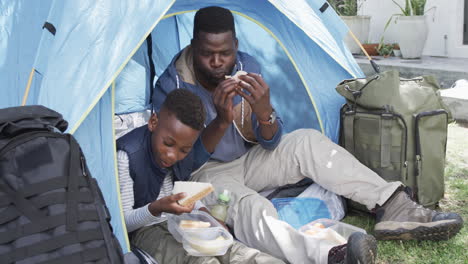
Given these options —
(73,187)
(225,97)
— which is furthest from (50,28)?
(73,187)

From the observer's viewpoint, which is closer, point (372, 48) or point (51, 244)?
point (51, 244)

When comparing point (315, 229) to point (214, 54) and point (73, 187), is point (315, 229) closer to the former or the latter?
point (214, 54)

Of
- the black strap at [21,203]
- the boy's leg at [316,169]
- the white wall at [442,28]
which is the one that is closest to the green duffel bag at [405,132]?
the boy's leg at [316,169]

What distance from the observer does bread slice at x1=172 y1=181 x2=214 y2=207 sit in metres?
2.21

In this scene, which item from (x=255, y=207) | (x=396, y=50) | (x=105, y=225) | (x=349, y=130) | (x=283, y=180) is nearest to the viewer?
(x=105, y=225)

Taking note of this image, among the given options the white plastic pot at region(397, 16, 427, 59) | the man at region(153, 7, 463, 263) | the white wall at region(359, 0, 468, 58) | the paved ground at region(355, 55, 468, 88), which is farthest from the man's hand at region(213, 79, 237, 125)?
the white wall at region(359, 0, 468, 58)

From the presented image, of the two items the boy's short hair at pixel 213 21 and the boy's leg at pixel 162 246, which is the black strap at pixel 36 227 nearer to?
the boy's leg at pixel 162 246

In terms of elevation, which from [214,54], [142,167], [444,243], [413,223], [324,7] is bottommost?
[444,243]

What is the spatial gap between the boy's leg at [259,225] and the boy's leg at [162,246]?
300mm

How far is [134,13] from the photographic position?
2.44 metres

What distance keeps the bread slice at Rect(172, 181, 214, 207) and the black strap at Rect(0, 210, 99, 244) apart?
2.14 feet

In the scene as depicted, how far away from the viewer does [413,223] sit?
2.59 m

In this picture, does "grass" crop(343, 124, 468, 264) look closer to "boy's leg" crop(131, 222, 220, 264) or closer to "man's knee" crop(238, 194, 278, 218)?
"man's knee" crop(238, 194, 278, 218)

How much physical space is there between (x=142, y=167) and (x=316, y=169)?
886mm
